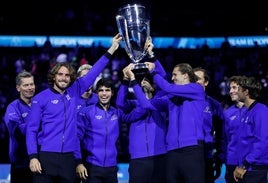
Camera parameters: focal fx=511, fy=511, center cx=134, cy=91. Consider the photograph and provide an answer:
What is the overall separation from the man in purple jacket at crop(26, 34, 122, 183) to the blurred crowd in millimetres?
7741

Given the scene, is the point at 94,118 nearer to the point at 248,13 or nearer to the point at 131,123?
the point at 131,123

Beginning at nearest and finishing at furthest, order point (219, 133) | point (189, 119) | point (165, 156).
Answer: point (189, 119), point (165, 156), point (219, 133)

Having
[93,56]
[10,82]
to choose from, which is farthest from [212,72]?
[10,82]

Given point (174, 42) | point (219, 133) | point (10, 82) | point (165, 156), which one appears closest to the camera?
point (165, 156)

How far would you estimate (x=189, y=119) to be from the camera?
5.50m

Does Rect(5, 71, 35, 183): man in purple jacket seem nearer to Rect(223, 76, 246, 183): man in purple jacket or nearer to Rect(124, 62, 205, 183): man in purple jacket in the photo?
Rect(124, 62, 205, 183): man in purple jacket

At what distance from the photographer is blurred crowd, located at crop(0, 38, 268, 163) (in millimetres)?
13758

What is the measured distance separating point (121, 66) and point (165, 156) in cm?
907

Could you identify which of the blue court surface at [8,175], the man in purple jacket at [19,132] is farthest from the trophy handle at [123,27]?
the blue court surface at [8,175]

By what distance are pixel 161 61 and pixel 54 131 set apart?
10.4 meters

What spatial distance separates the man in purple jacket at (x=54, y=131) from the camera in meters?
5.01

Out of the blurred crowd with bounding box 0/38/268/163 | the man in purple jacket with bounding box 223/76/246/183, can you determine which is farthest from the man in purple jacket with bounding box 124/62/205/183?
the blurred crowd with bounding box 0/38/268/163

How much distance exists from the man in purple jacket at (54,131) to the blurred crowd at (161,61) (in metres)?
7.74

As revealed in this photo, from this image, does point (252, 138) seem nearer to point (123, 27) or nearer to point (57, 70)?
point (123, 27)
